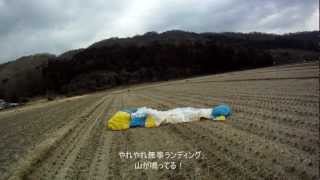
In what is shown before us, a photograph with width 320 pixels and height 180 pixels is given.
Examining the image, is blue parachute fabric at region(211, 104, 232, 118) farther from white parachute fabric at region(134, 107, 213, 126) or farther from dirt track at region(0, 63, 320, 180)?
dirt track at region(0, 63, 320, 180)

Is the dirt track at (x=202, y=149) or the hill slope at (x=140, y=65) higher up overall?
the hill slope at (x=140, y=65)

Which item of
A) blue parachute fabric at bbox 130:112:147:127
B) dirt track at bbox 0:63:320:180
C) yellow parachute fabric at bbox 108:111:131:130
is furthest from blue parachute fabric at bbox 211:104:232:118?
yellow parachute fabric at bbox 108:111:131:130

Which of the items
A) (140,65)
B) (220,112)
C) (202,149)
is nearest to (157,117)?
(220,112)

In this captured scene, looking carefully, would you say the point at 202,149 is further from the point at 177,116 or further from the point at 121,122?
the point at 121,122

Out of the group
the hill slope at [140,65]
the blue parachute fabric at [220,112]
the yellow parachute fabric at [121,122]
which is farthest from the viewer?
the hill slope at [140,65]

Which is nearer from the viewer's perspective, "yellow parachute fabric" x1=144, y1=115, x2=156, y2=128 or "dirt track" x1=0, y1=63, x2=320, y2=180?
"dirt track" x1=0, y1=63, x2=320, y2=180

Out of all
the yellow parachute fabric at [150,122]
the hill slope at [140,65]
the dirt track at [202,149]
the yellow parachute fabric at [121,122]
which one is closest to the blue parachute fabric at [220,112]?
the dirt track at [202,149]

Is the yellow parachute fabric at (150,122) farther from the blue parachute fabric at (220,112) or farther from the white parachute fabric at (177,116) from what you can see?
the blue parachute fabric at (220,112)

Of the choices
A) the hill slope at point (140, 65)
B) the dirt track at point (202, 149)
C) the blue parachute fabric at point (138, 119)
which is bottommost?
the dirt track at point (202, 149)

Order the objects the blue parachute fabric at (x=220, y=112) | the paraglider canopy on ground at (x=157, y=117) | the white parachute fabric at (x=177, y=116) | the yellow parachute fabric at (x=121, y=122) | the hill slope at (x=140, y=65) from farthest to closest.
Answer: the hill slope at (x=140, y=65), the yellow parachute fabric at (x=121, y=122), the white parachute fabric at (x=177, y=116), the paraglider canopy on ground at (x=157, y=117), the blue parachute fabric at (x=220, y=112)

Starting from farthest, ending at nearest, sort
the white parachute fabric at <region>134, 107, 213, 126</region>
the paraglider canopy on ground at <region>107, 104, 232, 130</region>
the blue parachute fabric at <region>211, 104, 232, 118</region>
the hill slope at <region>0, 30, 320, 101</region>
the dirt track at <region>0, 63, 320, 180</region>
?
the hill slope at <region>0, 30, 320, 101</region> < the white parachute fabric at <region>134, 107, 213, 126</region> < the paraglider canopy on ground at <region>107, 104, 232, 130</region> < the blue parachute fabric at <region>211, 104, 232, 118</region> < the dirt track at <region>0, 63, 320, 180</region>

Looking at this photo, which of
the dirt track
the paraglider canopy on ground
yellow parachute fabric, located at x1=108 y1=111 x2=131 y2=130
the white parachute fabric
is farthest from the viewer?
yellow parachute fabric, located at x1=108 y1=111 x2=131 y2=130

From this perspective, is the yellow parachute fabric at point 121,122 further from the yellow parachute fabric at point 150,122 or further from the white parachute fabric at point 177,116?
the yellow parachute fabric at point 150,122

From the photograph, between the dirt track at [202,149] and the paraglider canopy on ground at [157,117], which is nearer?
the dirt track at [202,149]
